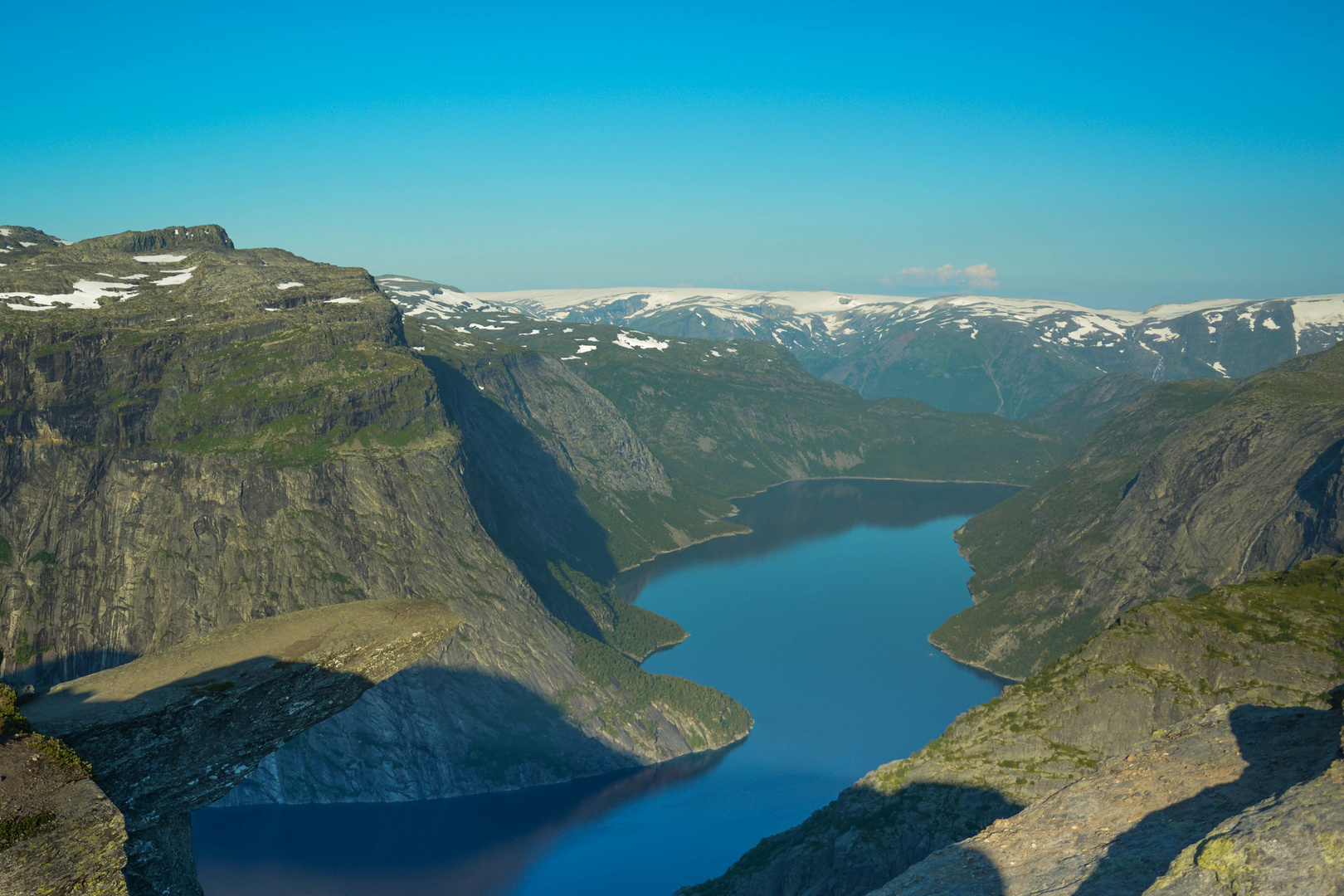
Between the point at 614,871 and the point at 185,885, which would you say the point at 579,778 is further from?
the point at 185,885

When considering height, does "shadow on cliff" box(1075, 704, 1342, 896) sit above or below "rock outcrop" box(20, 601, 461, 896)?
below

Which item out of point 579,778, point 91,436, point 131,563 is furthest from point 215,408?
point 579,778

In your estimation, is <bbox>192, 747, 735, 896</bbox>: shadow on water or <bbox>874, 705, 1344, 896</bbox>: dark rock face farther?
<bbox>192, 747, 735, 896</bbox>: shadow on water

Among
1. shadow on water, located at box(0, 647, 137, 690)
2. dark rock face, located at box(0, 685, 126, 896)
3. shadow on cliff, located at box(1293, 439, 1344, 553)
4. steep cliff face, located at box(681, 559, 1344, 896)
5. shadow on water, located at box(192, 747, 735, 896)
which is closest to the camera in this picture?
dark rock face, located at box(0, 685, 126, 896)

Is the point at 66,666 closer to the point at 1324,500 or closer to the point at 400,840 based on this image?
the point at 400,840

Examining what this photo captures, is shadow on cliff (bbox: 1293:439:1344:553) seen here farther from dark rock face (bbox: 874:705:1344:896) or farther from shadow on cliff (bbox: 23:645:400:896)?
shadow on cliff (bbox: 23:645:400:896)

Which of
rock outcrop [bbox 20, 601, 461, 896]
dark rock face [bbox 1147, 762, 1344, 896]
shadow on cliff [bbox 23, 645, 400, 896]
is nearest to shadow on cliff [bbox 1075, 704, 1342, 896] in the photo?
dark rock face [bbox 1147, 762, 1344, 896]

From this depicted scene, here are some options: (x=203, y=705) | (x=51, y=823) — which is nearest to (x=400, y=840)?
(x=203, y=705)
